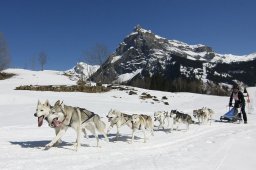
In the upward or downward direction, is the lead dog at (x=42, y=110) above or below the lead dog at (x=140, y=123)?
above

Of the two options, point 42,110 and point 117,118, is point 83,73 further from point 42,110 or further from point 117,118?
point 42,110

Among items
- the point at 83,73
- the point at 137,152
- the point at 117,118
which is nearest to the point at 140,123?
the point at 117,118

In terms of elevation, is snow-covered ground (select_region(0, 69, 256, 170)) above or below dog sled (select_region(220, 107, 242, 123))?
below

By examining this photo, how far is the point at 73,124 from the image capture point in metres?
10.2

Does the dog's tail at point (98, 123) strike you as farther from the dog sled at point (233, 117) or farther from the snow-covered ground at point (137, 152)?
the dog sled at point (233, 117)

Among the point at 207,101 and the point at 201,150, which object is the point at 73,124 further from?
the point at 207,101

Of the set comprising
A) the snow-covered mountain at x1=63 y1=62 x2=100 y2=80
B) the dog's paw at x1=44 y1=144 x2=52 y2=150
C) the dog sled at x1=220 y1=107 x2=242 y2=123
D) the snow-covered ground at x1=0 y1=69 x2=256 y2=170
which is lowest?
the snow-covered ground at x1=0 y1=69 x2=256 y2=170

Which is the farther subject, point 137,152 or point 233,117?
point 233,117

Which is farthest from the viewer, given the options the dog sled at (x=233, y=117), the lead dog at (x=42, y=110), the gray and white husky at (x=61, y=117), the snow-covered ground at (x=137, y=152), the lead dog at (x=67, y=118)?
the dog sled at (x=233, y=117)

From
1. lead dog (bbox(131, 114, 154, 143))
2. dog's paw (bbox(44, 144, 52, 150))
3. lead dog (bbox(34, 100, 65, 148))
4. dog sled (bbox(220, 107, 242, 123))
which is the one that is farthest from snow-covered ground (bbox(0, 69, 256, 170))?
dog sled (bbox(220, 107, 242, 123))

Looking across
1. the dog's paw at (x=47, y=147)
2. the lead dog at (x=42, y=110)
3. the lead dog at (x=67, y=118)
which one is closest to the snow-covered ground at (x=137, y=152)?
the dog's paw at (x=47, y=147)

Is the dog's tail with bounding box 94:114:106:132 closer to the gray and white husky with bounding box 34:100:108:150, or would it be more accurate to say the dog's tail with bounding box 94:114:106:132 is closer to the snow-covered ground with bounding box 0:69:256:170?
the gray and white husky with bounding box 34:100:108:150

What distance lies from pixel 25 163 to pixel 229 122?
1420cm

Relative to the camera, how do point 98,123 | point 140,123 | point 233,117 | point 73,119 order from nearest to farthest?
1. point 73,119
2. point 98,123
3. point 140,123
4. point 233,117
